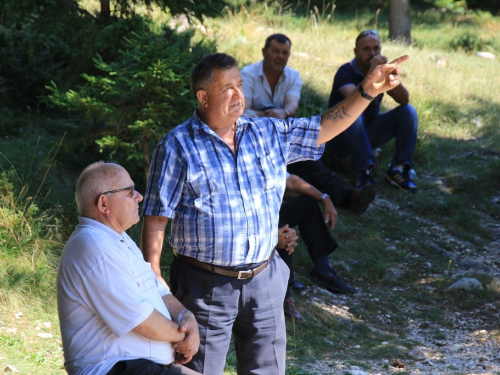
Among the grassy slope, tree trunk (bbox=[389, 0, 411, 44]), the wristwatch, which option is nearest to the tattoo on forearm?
the wristwatch

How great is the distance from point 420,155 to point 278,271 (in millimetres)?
5943

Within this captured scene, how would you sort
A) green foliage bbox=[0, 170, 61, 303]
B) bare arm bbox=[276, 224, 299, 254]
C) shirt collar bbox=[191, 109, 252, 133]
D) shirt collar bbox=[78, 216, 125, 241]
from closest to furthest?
→ shirt collar bbox=[78, 216, 125, 241], shirt collar bbox=[191, 109, 252, 133], bare arm bbox=[276, 224, 299, 254], green foliage bbox=[0, 170, 61, 303]

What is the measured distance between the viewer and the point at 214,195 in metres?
3.03

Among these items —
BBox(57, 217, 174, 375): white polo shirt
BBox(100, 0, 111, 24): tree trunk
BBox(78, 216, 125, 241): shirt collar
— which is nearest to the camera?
BBox(57, 217, 174, 375): white polo shirt

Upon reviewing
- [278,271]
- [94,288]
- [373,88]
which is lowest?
[278,271]

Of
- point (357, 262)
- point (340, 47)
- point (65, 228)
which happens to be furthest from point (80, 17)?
point (340, 47)

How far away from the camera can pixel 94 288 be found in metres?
2.54

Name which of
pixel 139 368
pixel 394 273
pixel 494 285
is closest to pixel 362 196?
pixel 394 273

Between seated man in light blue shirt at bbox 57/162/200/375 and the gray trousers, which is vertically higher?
Answer: seated man in light blue shirt at bbox 57/162/200/375

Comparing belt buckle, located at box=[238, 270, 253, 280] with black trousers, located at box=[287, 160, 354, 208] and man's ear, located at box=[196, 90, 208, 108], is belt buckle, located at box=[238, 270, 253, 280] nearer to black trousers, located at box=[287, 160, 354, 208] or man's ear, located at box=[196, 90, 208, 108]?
man's ear, located at box=[196, 90, 208, 108]

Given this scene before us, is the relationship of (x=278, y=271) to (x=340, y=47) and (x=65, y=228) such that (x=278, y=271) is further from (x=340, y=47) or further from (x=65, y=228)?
(x=340, y=47)

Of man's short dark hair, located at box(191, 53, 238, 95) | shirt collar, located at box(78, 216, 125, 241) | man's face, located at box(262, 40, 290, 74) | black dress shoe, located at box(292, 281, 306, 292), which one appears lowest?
black dress shoe, located at box(292, 281, 306, 292)

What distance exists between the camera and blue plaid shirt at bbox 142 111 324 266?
9.95ft

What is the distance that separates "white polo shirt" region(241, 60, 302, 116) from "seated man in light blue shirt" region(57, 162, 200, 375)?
3563 millimetres
